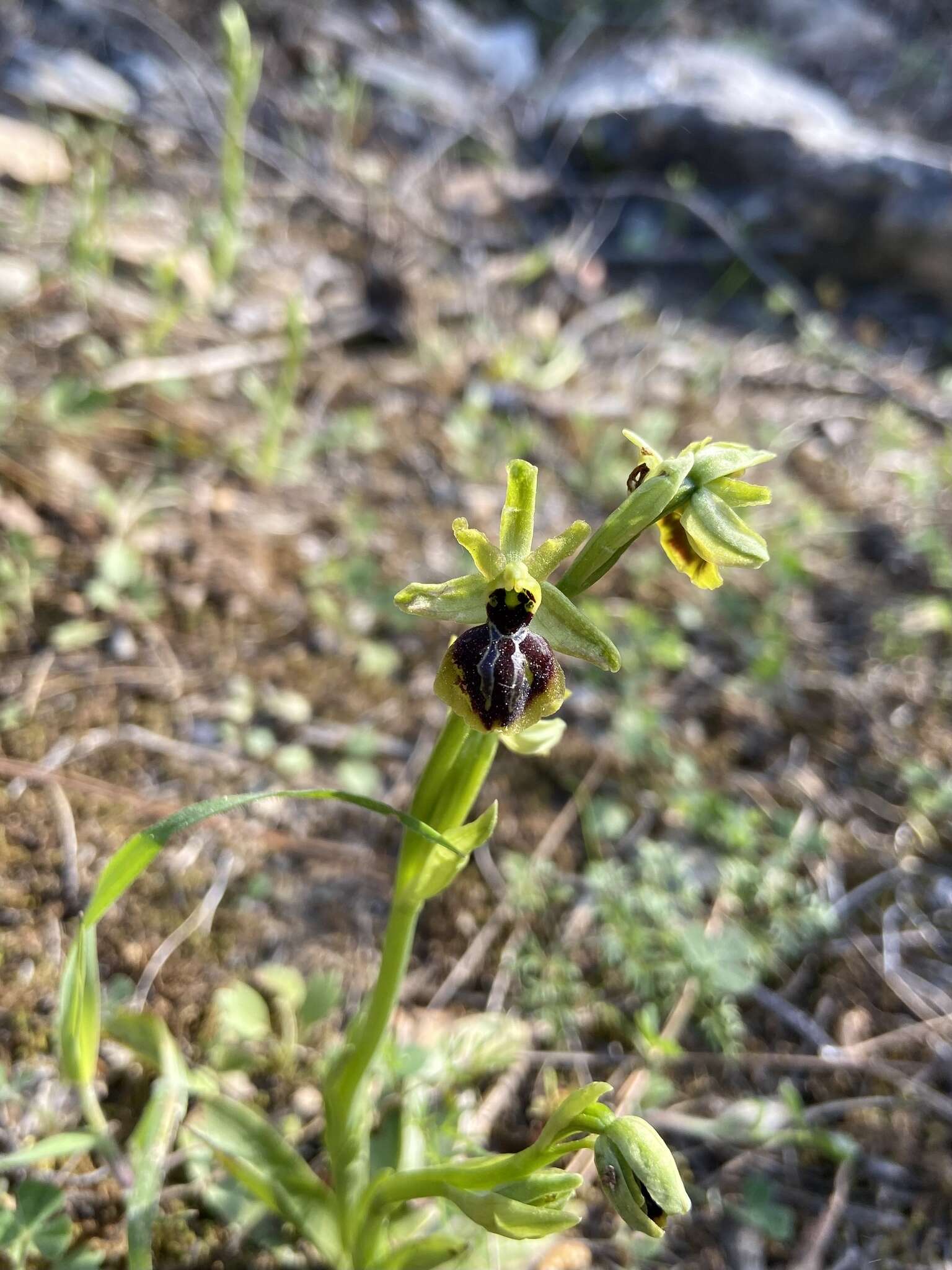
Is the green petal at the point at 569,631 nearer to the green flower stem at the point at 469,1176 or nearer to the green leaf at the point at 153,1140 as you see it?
the green flower stem at the point at 469,1176

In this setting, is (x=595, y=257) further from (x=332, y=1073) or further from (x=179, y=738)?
(x=332, y=1073)

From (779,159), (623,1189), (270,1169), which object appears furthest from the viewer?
(779,159)

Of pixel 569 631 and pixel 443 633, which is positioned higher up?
pixel 569 631

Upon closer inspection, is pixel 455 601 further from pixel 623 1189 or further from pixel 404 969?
pixel 623 1189

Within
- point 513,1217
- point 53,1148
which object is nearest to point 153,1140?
point 53,1148

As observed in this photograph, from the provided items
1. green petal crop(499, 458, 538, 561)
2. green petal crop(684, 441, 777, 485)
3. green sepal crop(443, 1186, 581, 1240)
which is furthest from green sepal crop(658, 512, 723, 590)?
green sepal crop(443, 1186, 581, 1240)

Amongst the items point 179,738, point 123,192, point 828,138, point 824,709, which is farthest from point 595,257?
point 179,738
